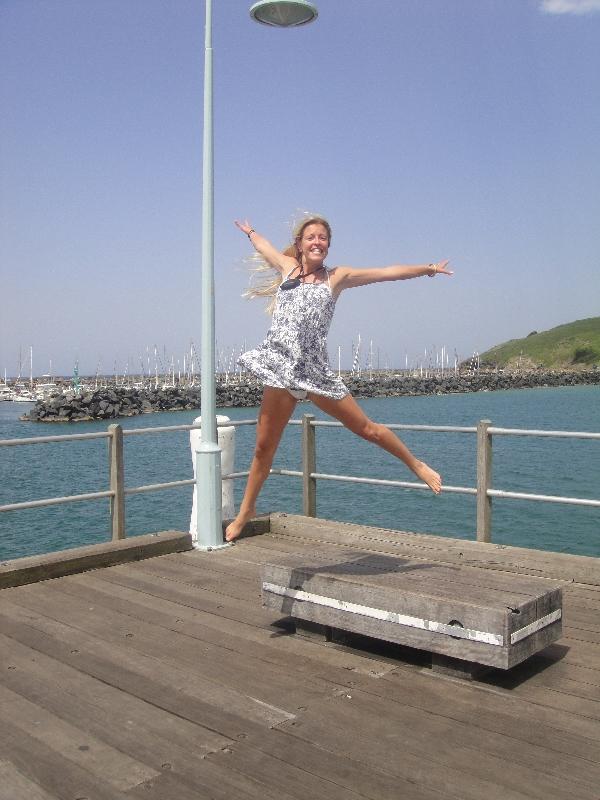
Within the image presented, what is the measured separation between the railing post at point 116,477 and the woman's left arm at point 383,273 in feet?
11.0

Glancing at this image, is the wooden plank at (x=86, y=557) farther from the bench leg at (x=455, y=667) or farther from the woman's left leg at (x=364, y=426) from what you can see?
the bench leg at (x=455, y=667)

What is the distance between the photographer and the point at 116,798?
2.92m

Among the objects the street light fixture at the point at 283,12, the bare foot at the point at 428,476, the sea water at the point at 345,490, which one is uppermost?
the street light fixture at the point at 283,12

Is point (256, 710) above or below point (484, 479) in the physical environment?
below

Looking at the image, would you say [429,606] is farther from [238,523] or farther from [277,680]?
[238,523]

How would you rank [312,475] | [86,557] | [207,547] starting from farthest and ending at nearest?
[312,475] < [207,547] < [86,557]

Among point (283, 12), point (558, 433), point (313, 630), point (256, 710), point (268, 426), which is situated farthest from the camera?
point (558, 433)

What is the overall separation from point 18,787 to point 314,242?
2.73 meters

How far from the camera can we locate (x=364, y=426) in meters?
4.25

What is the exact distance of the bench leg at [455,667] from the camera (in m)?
4.09

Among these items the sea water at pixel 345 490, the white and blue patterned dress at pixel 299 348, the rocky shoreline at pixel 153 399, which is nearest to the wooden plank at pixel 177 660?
the white and blue patterned dress at pixel 299 348

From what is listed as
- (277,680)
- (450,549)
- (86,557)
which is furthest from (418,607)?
(86,557)

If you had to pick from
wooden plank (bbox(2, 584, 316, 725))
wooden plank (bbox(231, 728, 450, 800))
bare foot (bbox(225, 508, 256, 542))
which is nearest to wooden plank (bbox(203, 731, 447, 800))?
wooden plank (bbox(231, 728, 450, 800))

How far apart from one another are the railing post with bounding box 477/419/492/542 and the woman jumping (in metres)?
2.46
